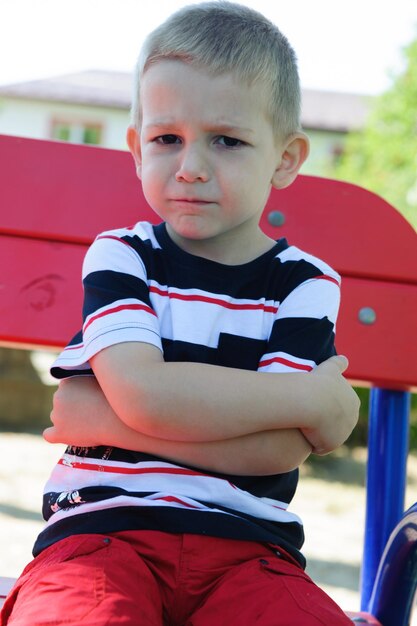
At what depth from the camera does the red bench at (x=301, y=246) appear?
5.84 feet

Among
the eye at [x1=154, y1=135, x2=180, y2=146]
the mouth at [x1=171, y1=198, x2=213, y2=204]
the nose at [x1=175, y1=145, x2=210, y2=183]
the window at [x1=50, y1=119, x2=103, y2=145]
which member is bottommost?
the mouth at [x1=171, y1=198, x2=213, y2=204]

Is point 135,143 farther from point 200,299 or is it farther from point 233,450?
point 233,450

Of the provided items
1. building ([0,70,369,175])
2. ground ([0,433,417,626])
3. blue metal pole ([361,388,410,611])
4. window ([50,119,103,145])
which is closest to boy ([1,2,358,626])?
blue metal pole ([361,388,410,611])

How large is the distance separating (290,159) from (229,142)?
176 mm

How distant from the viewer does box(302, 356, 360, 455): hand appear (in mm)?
1248

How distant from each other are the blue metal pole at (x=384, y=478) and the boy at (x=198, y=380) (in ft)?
1.65

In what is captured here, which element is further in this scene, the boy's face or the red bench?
the red bench

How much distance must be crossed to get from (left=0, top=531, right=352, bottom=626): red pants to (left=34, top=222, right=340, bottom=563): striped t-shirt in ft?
0.09

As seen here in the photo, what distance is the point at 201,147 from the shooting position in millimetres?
1307

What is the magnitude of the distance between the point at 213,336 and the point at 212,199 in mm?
192

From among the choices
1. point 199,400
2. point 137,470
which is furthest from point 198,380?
point 137,470

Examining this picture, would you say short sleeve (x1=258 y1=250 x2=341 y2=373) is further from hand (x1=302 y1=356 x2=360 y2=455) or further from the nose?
the nose

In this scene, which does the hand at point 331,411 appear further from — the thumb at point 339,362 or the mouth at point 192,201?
the mouth at point 192,201

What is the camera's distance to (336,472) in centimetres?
698
